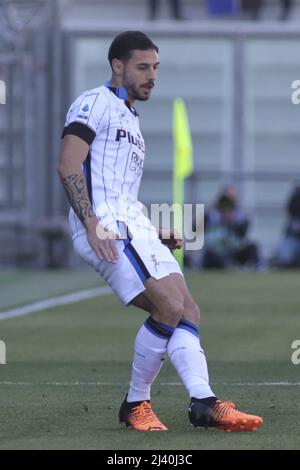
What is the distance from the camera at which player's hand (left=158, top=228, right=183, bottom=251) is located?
25.8 ft

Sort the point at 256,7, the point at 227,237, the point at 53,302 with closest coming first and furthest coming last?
the point at 53,302, the point at 227,237, the point at 256,7

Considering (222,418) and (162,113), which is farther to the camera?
(162,113)

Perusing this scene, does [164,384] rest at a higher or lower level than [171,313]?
lower

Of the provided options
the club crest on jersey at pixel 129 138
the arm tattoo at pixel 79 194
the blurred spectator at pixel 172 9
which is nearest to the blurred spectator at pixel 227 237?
the blurred spectator at pixel 172 9

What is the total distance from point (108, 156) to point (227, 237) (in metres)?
17.2

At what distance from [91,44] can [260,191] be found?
4105 millimetres

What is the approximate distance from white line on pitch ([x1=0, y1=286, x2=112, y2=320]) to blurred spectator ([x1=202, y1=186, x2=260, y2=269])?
4720 mm

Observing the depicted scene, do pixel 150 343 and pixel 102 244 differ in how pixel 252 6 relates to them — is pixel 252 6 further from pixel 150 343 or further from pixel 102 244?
pixel 102 244

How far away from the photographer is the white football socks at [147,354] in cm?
744

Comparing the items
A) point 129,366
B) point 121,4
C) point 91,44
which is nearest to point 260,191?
point 91,44

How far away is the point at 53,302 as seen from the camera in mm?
17375

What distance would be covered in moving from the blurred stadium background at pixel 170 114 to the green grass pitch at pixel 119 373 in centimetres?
737

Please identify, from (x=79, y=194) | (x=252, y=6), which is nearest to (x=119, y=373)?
(x=79, y=194)

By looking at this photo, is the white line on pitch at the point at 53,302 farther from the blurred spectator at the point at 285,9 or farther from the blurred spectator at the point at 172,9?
the blurred spectator at the point at 285,9
